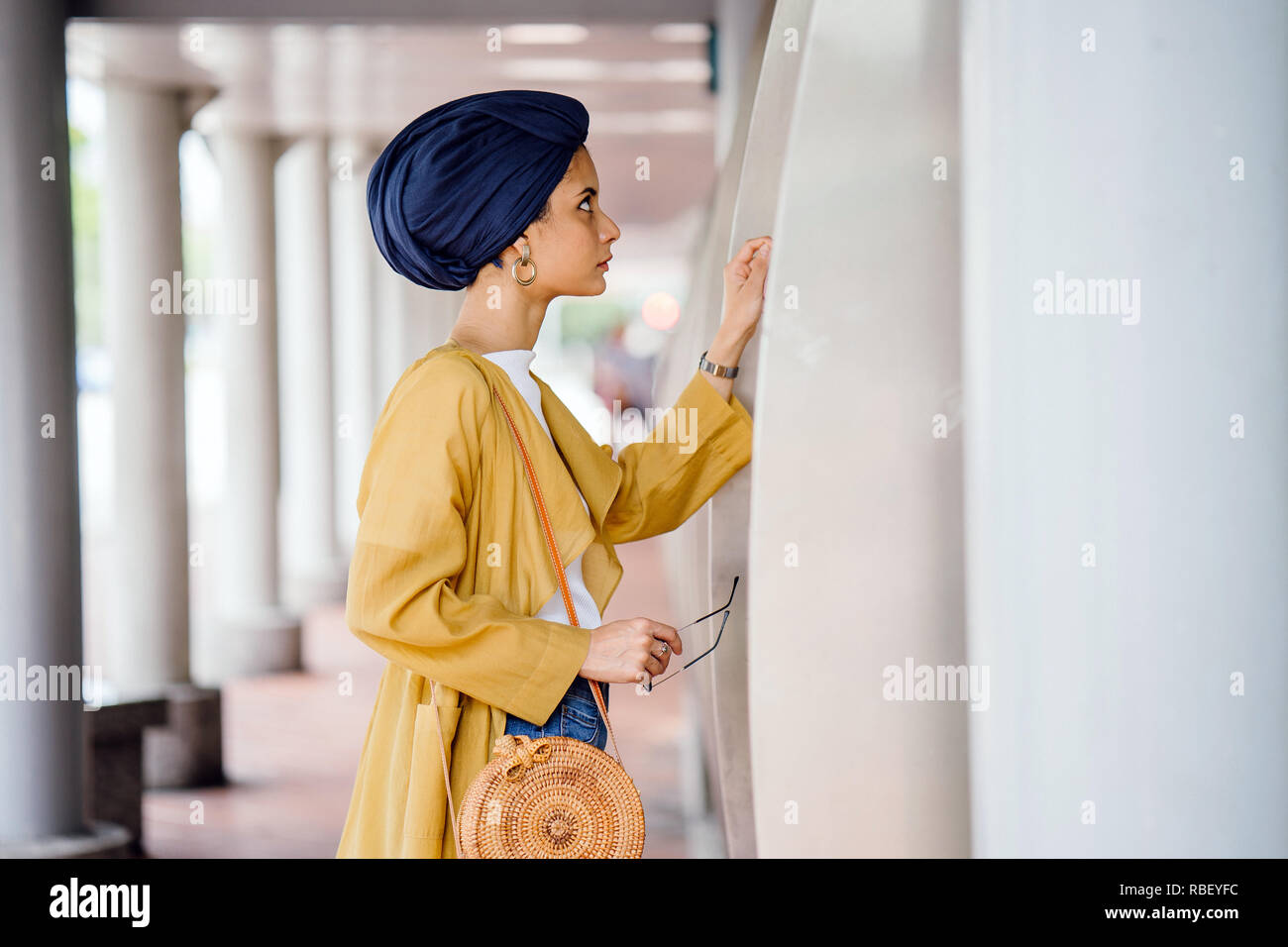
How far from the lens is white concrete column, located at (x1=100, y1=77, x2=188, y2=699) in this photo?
5.67 meters

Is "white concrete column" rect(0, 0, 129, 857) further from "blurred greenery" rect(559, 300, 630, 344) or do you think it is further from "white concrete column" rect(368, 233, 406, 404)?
"blurred greenery" rect(559, 300, 630, 344)

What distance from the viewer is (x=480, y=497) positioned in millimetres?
1751

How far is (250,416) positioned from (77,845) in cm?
398

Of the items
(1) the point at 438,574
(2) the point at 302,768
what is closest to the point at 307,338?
(2) the point at 302,768

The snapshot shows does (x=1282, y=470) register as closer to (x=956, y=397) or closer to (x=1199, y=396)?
(x=1199, y=396)

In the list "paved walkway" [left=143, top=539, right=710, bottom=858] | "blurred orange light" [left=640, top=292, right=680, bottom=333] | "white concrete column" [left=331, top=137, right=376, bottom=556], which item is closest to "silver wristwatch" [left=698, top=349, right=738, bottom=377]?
"paved walkway" [left=143, top=539, right=710, bottom=858]

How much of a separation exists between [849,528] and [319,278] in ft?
26.1

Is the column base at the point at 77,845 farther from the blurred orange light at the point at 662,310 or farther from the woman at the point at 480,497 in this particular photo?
the blurred orange light at the point at 662,310

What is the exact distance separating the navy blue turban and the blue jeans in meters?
0.61

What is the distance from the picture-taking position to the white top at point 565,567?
1808 mm

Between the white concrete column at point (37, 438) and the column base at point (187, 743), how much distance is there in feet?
6.31

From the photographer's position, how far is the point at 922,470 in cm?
195

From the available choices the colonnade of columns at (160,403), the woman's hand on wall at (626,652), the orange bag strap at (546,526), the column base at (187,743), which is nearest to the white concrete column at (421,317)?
the colonnade of columns at (160,403)

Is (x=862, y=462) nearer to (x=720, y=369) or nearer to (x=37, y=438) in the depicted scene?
(x=720, y=369)
